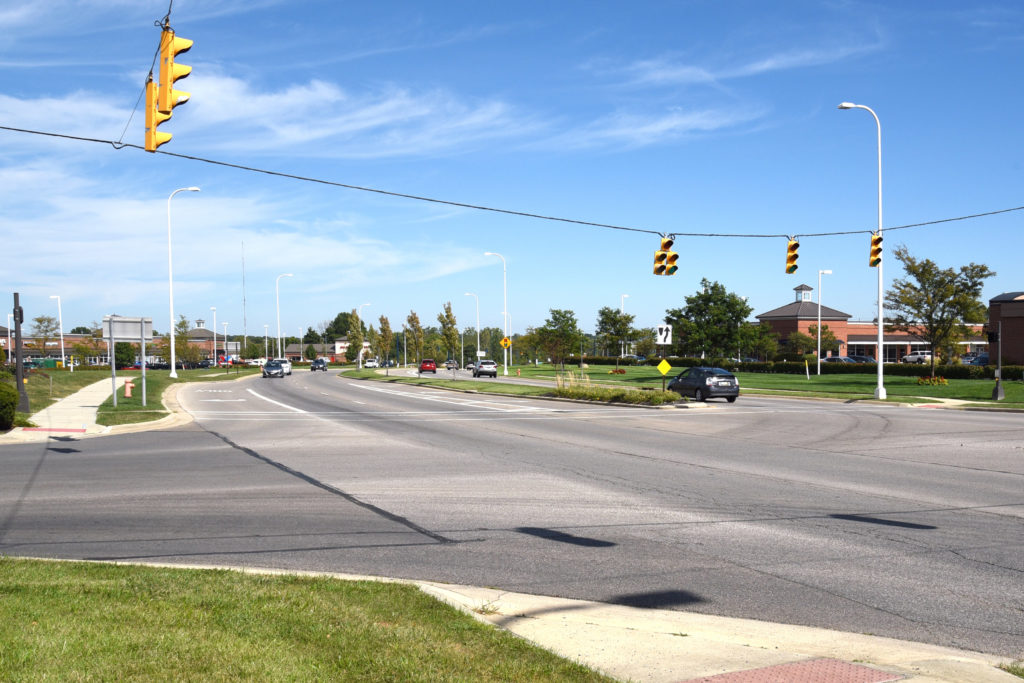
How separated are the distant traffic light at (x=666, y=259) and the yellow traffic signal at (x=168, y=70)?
17.9m

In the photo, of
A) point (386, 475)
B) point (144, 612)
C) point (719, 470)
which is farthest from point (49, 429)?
point (144, 612)

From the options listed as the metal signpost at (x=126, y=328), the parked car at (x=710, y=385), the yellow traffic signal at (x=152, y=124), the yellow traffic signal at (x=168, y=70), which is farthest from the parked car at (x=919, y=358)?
the yellow traffic signal at (x=168, y=70)

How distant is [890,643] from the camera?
5770mm

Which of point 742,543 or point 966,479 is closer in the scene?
point 742,543

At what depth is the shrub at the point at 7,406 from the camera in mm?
21527

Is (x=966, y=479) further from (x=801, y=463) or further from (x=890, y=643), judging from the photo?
(x=890, y=643)

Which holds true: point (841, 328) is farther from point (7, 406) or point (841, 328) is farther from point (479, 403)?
point (7, 406)

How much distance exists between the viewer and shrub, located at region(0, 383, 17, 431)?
21.5 m

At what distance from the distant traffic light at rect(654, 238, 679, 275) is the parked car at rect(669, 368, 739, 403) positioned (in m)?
11.1

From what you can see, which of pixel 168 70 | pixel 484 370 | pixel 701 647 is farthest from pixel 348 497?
pixel 484 370

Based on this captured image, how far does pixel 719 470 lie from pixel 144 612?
11046mm

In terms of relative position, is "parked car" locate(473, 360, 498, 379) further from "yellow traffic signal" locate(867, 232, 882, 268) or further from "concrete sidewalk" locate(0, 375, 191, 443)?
"yellow traffic signal" locate(867, 232, 882, 268)

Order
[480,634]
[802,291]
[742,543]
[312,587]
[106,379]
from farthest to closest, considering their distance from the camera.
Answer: [802,291] → [106,379] → [742,543] → [312,587] → [480,634]

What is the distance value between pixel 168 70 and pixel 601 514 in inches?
310
